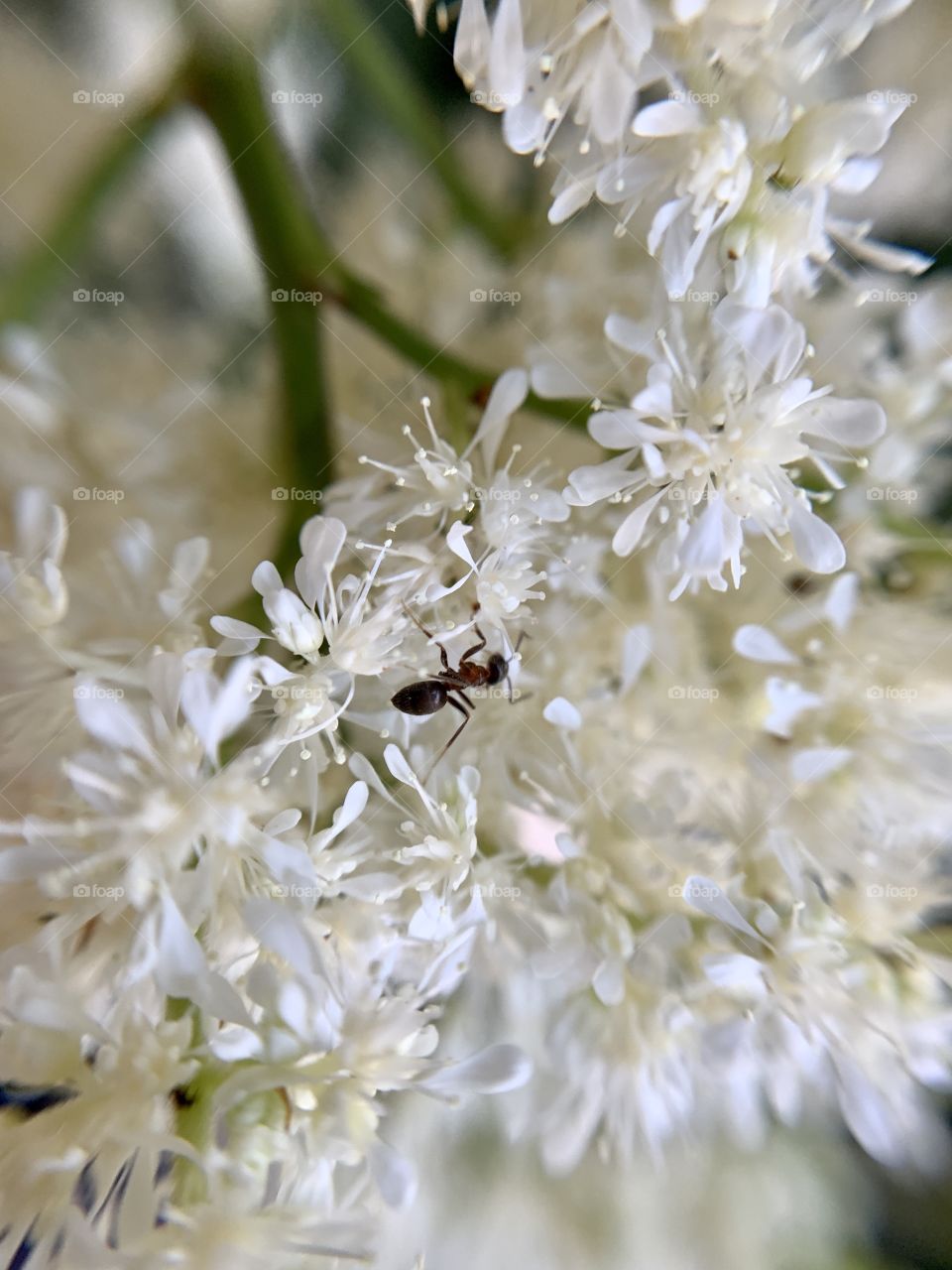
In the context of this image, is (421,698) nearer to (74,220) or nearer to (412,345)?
(412,345)

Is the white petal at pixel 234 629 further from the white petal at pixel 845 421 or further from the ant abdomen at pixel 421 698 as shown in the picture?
the white petal at pixel 845 421

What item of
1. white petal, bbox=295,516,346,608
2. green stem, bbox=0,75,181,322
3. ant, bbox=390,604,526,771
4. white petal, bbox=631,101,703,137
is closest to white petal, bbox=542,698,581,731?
ant, bbox=390,604,526,771

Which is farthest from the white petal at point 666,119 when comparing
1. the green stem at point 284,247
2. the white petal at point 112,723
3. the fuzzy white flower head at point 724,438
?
the white petal at point 112,723

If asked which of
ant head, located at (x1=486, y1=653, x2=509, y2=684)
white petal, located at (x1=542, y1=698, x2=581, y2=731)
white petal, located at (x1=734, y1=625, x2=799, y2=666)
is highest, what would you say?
white petal, located at (x1=734, y1=625, x2=799, y2=666)

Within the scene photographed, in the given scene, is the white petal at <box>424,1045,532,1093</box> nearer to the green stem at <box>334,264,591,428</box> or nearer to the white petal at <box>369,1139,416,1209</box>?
the white petal at <box>369,1139,416,1209</box>

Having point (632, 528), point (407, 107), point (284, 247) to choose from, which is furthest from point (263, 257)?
point (632, 528)
